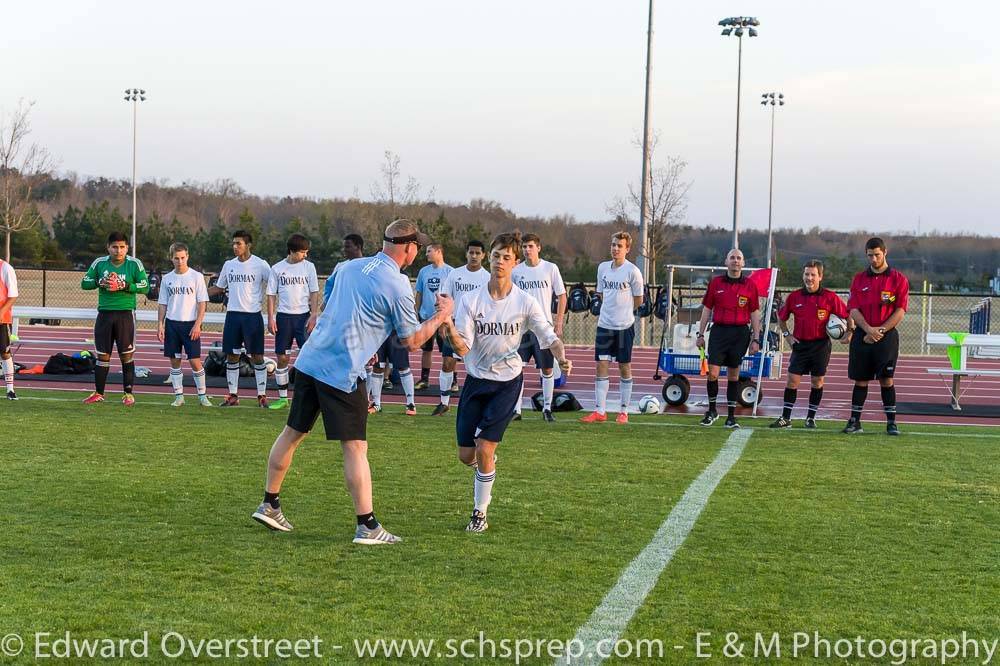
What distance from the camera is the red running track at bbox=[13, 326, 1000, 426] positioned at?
14898mm

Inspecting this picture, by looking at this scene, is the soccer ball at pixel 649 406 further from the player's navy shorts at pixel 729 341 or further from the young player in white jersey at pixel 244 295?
the young player in white jersey at pixel 244 295

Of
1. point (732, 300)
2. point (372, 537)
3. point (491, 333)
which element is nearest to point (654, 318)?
point (732, 300)

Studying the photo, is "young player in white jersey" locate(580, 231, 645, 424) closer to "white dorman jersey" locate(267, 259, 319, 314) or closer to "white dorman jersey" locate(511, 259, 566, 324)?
"white dorman jersey" locate(511, 259, 566, 324)

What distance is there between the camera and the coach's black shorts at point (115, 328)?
13047 mm

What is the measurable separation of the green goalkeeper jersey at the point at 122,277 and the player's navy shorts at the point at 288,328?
5.13 ft

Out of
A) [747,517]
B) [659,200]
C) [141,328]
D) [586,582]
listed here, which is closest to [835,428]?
[747,517]

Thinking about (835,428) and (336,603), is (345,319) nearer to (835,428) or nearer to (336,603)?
(336,603)

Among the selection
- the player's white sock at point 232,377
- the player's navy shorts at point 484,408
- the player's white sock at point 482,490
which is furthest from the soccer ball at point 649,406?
the player's white sock at point 482,490

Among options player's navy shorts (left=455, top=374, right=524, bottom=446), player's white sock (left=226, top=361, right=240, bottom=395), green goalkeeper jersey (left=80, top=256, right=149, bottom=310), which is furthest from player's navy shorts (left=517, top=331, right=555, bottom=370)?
player's navy shorts (left=455, top=374, right=524, bottom=446)

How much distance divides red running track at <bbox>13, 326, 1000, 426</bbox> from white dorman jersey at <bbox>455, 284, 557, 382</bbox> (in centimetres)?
766

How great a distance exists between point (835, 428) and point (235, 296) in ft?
23.0

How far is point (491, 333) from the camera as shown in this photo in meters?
7.04

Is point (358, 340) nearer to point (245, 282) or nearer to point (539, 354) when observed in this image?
point (539, 354)

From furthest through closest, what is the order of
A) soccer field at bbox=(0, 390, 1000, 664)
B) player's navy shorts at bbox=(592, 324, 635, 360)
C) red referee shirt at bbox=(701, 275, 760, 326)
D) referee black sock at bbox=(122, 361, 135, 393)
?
referee black sock at bbox=(122, 361, 135, 393) < player's navy shorts at bbox=(592, 324, 635, 360) < red referee shirt at bbox=(701, 275, 760, 326) < soccer field at bbox=(0, 390, 1000, 664)
